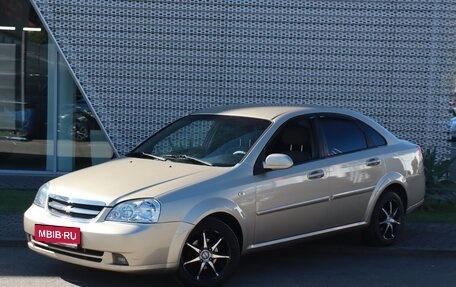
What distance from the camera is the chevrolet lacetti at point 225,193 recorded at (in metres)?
5.00

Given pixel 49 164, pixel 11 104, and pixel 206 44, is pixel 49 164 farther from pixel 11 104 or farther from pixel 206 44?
pixel 206 44

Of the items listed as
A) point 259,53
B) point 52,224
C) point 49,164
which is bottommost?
point 49,164

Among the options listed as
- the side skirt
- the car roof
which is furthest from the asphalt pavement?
the car roof

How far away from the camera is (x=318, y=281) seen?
5797 mm

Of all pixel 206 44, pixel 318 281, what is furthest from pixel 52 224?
pixel 206 44

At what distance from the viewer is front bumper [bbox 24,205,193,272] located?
16.0 feet

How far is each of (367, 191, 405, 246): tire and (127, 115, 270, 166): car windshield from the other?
1.77m

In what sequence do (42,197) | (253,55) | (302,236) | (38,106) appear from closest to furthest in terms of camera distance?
(42,197) < (302,236) < (253,55) < (38,106)

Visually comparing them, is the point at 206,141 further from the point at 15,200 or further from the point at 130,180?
the point at 15,200

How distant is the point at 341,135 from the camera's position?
6633mm

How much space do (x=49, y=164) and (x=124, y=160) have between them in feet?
19.2

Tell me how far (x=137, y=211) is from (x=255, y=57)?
6.06 meters

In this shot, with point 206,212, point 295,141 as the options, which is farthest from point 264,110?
point 206,212

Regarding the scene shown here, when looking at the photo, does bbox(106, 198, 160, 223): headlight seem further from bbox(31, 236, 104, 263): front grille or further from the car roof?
the car roof
